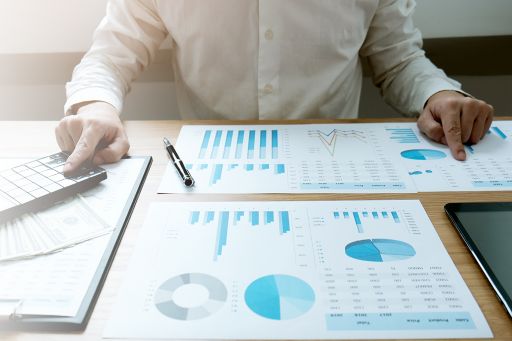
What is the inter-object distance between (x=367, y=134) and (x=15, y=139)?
57 centimetres

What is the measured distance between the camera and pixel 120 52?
0.88 metres

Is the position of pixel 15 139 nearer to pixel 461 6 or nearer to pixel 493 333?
pixel 493 333

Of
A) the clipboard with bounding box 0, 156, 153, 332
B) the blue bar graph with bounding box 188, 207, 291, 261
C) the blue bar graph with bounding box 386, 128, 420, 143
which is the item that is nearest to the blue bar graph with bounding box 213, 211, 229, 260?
the blue bar graph with bounding box 188, 207, 291, 261

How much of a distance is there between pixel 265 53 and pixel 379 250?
1.63 feet

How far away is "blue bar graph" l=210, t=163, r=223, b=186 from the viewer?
607 mm

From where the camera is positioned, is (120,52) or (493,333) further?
(120,52)

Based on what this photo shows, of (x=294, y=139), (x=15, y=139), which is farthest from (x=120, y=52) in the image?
(x=294, y=139)

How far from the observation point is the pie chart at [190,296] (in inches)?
15.6

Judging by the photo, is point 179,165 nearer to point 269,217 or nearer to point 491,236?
point 269,217

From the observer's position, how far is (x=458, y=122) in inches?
27.2

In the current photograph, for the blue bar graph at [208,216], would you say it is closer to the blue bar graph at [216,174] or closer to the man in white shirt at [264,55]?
the blue bar graph at [216,174]

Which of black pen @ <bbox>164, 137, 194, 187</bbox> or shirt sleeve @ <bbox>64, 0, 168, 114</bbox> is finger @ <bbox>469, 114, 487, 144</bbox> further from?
shirt sleeve @ <bbox>64, 0, 168, 114</bbox>

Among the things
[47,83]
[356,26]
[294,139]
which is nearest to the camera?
[294,139]

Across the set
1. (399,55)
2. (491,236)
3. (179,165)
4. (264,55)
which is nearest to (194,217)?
(179,165)
